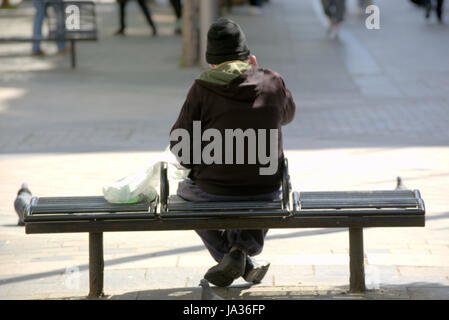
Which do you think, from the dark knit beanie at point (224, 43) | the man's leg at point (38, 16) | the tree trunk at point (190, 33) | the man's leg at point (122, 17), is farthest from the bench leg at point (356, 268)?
the man's leg at point (122, 17)

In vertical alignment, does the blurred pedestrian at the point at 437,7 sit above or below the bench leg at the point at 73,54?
below

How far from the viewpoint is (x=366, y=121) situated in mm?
10648

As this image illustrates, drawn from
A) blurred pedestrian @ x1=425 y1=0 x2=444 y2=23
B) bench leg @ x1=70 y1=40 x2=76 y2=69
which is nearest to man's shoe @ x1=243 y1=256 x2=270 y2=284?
bench leg @ x1=70 y1=40 x2=76 y2=69

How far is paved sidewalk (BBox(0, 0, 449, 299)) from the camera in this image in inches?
203

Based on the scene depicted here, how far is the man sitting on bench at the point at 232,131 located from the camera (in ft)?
14.9

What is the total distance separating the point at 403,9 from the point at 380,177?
57.6 feet

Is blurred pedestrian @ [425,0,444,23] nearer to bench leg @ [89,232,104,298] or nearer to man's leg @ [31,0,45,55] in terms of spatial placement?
man's leg @ [31,0,45,55]

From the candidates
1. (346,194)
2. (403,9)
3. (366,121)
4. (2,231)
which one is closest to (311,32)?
(403,9)

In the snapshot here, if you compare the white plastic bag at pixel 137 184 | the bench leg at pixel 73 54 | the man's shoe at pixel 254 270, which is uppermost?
the white plastic bag at pixel 137 184

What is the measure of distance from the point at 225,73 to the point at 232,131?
294 millimetres

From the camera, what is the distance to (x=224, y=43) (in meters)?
4.64

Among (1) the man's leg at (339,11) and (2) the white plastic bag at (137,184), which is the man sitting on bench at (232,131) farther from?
(1) the man's leg at (339,11)

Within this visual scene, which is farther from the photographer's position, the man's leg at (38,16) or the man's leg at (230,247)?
the man's leg at (38,16)
